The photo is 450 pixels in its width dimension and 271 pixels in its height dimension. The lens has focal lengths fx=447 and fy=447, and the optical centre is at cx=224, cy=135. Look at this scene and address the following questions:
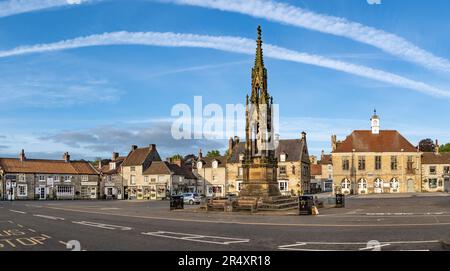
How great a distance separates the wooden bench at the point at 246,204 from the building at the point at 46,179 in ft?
183

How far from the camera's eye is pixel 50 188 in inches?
3204

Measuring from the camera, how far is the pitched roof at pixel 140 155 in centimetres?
8538

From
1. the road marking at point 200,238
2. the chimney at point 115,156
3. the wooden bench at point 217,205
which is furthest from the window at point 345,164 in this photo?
→ the road marking at point 200,238

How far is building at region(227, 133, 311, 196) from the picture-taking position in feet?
246

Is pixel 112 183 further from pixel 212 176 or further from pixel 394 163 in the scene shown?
pixel 394 163

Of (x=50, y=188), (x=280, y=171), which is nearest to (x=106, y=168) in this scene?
(x=50, y=188)

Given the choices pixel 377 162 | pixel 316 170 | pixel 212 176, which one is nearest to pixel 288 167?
pixel 377 162

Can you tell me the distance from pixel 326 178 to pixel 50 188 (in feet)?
201

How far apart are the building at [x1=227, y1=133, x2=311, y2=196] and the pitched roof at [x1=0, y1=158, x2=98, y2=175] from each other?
29.0 metres

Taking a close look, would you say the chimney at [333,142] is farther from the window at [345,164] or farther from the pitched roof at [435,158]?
the pitched roof at [435,158]

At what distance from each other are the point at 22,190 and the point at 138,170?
66.4 feet

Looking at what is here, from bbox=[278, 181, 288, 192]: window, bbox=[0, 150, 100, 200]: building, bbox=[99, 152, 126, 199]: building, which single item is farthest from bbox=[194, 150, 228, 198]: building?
bbox=[0, 150, 100, 200]: building

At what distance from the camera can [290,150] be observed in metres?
77.3

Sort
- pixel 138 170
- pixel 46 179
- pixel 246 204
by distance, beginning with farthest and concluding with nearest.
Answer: pixel 138 170, pixel 46 179, pixel 246 204
